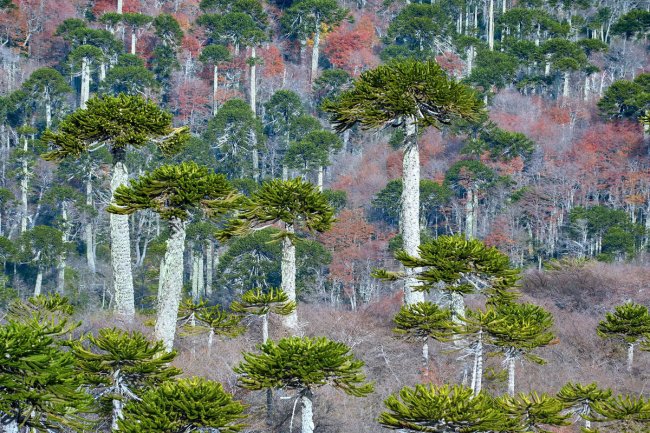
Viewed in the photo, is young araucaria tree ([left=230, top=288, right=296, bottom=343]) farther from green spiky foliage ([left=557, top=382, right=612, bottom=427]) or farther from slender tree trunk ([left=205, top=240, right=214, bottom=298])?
slender tree trunk ([left=205, top=240, right=214, bottom=298])

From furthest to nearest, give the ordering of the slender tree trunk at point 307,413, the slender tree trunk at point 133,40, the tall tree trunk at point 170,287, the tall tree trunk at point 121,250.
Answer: the slender tree trunk at point 133,40
the tall tree trunk at point 121,250
the tall tree trunk at point 170,287
the slender tree trunk at point 307,413

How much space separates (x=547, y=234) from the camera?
46438 millimetres

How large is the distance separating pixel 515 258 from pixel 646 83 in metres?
14.0

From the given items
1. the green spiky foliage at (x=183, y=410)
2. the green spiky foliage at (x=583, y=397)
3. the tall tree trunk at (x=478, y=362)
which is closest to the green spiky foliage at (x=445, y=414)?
the green spiky foliage at (x=183, y=410)

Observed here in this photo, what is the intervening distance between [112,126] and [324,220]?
531 cm

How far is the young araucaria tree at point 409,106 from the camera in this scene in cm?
2114

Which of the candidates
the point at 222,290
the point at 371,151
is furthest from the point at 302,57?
the point at 222,290

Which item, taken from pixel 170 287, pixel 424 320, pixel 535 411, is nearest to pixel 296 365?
pixel 535 411

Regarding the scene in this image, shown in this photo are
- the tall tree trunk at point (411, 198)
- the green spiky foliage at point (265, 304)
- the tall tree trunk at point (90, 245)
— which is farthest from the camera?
the tall tree trunk at point (90, 245)

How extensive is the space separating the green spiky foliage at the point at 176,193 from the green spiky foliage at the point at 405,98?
5.25 m

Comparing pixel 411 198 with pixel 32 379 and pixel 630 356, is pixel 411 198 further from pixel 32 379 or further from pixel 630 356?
pixel 32 379

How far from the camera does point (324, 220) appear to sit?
19594 mm

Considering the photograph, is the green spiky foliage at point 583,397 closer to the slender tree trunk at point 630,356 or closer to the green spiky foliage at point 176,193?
the slender tree trunk at point 630,356

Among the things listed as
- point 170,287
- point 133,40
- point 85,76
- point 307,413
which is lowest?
point 307,413
